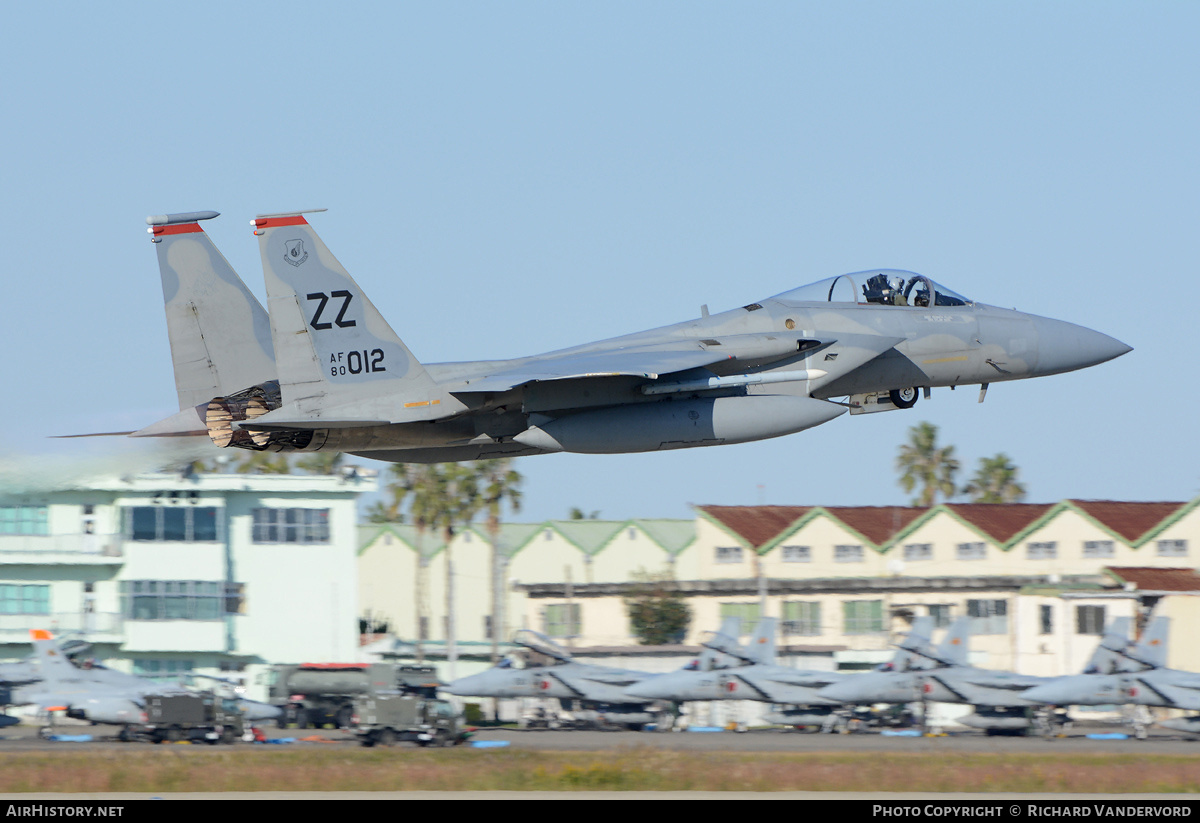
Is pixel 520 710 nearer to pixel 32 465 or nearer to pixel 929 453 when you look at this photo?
pixel 32 465

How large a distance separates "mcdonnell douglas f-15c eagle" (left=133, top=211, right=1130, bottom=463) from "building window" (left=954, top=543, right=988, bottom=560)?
118 feet

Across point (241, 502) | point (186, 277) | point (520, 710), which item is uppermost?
point (186, 277)

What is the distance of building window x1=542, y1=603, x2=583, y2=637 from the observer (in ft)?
215

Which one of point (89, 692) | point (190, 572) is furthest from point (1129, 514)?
point (89, 692)

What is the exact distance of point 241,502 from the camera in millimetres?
52406

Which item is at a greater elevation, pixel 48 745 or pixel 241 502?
pixel 241 502

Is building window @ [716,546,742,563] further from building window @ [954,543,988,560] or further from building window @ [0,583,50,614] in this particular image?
building window @ [0,583,50,614]

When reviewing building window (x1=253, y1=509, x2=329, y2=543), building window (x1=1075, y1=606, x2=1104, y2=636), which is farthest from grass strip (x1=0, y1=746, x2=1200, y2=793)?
building window (x1=253, y1=509, x2=329, y2=543)

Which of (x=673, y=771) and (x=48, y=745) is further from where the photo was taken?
(x=48, y=745)

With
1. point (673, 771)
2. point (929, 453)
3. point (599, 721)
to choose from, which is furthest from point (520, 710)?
point (929, 453)

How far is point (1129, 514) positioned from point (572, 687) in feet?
95.9

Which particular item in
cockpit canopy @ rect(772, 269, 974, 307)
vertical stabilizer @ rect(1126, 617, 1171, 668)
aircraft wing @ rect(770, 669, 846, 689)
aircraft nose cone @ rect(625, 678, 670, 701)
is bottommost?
aircraft nose cone @ rect(625, 678, 670, 701)

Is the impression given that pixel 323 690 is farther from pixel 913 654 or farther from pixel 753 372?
pixel 753 372
